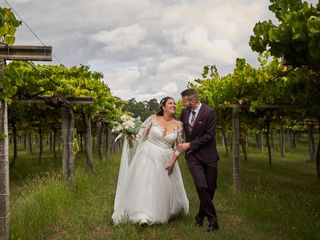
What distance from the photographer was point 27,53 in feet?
20.9

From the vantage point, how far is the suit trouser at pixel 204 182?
23.9 feet

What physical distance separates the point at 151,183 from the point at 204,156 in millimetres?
1040

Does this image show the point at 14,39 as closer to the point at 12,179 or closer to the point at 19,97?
the point at 19,97

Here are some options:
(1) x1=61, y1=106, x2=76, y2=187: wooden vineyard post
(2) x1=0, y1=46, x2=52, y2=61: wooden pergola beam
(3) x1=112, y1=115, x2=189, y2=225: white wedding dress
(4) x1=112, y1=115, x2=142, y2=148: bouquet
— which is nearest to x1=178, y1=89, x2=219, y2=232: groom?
(3) x1=112, y1=115, x2=189, y2=225: white wedding dress

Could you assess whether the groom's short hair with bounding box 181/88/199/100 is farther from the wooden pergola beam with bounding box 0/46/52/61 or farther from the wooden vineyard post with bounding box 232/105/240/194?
the wooden vineyard post with bounding box 232/105/240/194

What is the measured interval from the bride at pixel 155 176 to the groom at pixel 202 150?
15.2 inches

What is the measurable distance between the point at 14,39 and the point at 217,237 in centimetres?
409

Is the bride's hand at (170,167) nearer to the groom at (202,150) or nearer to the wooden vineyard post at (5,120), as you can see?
the groom at (202,150)

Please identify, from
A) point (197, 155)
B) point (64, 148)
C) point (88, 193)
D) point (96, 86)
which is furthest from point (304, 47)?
point (96, 86)

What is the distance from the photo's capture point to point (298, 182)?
17.1 m

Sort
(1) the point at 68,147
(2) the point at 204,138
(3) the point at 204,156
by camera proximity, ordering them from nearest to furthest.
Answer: (2) the point at 204,138 → (3) the point at 204,156 → (1) the point at 68,147

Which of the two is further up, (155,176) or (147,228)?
(155,176)

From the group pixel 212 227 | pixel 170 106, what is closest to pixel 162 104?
pixel 170 106

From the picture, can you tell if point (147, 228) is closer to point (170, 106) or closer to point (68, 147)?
point (170, 106)
